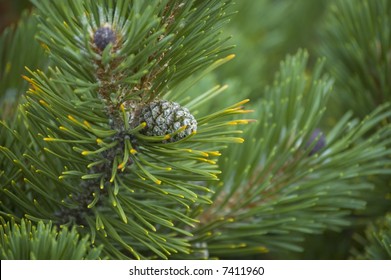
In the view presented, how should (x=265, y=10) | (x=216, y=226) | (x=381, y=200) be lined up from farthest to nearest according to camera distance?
(x=265, y=10) → (x=381, y=200) → (x=216, y=226)

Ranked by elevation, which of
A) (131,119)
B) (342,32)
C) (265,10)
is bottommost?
(131,119)

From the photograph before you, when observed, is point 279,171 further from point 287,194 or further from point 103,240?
point 103,240

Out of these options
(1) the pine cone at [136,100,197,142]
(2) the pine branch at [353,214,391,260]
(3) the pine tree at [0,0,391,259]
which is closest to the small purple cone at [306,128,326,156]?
(3) the pine tree at [0,0,391,259]

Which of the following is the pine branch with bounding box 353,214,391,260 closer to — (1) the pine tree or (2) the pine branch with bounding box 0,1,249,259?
(1) the pine tree

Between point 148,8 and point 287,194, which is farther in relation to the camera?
point 287,194

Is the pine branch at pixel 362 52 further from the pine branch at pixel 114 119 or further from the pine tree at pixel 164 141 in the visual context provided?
the pine branch at pixel 114 119

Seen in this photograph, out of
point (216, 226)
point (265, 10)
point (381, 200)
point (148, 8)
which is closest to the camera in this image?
point (148, 8)

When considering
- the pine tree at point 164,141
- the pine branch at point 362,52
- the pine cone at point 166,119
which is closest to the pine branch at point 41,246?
the pine tree at point 164,141

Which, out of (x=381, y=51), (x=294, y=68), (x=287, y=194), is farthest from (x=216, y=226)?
(x=381, y=51)

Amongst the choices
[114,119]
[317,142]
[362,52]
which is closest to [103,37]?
[114,119]
